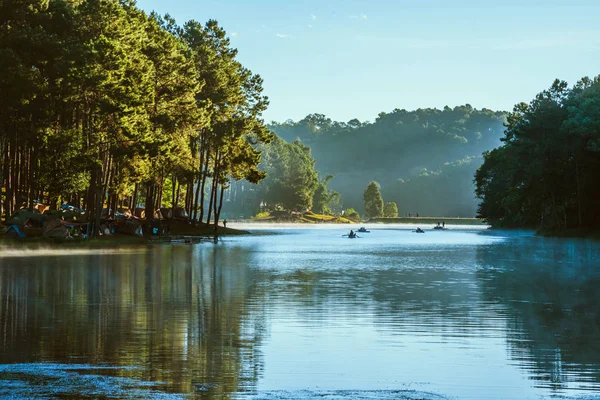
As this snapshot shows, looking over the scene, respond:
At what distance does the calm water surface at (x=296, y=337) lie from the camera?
1132 centimetres

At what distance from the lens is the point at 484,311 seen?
21562 mm

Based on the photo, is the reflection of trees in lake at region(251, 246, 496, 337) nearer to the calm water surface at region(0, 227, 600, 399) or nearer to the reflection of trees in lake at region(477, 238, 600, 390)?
the calm water surface at region(0, 227, 600, 399)

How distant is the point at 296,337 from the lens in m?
16.5

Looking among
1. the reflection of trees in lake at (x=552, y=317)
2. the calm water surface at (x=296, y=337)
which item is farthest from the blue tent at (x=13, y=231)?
the reflection of trees in lake at (x=552, y=317)

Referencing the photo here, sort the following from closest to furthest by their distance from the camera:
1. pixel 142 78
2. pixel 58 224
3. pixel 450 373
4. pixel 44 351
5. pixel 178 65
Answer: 1. pixel 450 373
2. pixel 44 351
3. pixel 58 224
4. pixel 142 78
5. pixel 178 65

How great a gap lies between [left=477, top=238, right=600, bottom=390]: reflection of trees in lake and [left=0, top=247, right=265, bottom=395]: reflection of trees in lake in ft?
14.8

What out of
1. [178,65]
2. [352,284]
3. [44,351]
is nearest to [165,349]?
[44,351]

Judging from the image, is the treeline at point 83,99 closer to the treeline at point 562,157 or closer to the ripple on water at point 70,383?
the treeline at point 562,157

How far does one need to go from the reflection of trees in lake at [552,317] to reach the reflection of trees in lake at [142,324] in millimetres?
4502

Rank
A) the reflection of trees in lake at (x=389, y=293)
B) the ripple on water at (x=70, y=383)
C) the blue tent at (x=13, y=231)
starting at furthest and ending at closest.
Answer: the blue tent at (x=13, y=231), the reflection of trees in lake at (x=389, y=293), the ripple on water at (x=70, y=383)

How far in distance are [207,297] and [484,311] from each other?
26.0 ft

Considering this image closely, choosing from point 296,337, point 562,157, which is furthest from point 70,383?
point 562,157

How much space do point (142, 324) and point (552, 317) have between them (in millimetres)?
9505

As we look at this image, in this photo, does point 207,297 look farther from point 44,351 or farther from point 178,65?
point 178,65
